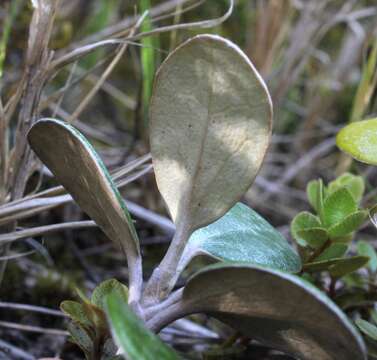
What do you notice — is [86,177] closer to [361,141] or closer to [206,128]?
[206,128]

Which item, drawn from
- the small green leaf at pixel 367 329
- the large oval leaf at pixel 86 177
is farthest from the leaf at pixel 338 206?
the large oval leaf at pixel 86 177

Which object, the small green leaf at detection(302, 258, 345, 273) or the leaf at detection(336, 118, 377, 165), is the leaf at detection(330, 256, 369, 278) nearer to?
the small green leaf at detection(302, 258, 345, 273)

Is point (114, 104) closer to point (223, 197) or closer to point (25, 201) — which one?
point (25, 201)

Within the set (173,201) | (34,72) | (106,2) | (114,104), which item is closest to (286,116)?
(114,104)

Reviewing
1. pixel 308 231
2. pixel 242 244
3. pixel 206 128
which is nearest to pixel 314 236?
pixel 308 231

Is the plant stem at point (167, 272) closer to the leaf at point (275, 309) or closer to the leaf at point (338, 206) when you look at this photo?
the leaf at point (275, 309)

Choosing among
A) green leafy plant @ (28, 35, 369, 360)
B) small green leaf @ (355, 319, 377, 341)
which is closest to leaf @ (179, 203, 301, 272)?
green leafy plant @ (28, 35, 369, 360)
